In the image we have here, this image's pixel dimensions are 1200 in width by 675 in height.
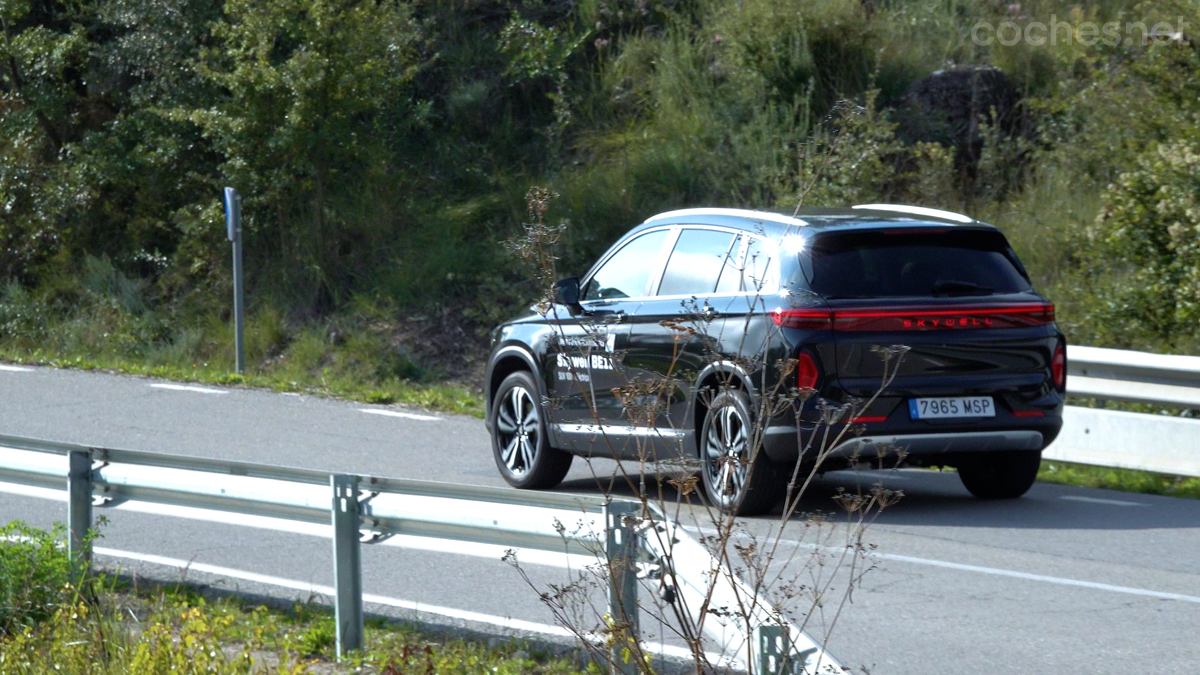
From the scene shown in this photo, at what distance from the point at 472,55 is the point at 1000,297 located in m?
16.9

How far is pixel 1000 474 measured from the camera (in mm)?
9586

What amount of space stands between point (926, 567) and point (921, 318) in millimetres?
1628

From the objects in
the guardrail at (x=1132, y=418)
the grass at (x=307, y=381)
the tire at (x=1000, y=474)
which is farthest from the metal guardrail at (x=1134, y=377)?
the grass at (x=307, y=381)

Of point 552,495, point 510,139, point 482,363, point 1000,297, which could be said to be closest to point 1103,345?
point 1000,297

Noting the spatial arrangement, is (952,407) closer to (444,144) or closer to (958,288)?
(958,288)

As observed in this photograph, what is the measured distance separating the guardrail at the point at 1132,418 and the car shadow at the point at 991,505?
0.34 metres

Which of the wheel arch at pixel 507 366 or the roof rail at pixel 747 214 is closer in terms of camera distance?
the roof rail at pixel 747 214

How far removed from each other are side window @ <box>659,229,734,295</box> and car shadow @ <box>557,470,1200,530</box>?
1232 millimetres

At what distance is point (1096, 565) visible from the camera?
7.68 m

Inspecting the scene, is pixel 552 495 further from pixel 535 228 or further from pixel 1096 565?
pixel 1096 565

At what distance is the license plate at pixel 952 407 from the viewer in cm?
859

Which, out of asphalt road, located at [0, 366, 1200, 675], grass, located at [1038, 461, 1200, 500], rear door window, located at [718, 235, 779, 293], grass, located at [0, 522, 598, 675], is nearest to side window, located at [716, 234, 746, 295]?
rear door window, located at [718, 235, 779, 293]

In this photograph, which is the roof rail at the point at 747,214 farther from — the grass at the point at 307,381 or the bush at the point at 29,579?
the grass at the point at 307,381

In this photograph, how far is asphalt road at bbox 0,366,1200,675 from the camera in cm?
611
